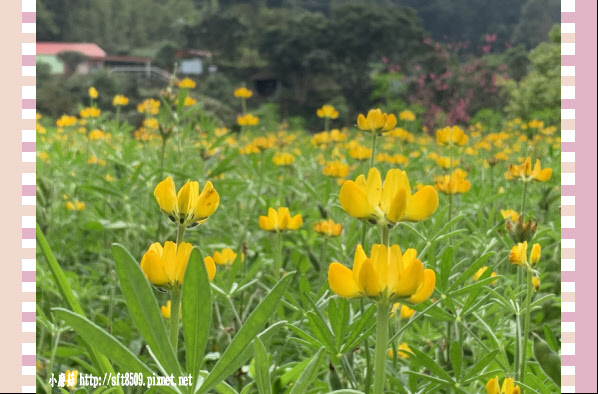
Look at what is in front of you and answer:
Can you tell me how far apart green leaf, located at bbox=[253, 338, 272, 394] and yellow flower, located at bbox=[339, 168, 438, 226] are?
2.8 inches

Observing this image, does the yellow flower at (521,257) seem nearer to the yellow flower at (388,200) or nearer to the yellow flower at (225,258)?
the yellow flower at (388,200)

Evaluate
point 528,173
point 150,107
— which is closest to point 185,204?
point 528,173

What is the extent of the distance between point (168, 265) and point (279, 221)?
0.30 metres

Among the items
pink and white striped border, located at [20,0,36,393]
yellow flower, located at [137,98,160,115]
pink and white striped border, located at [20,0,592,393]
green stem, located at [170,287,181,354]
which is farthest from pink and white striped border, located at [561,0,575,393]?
yellow flower, located at [137,98,160,115]

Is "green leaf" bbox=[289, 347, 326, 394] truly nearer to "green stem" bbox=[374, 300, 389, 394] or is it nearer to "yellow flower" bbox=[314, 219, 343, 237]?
"green stem" bbox=[374, 300, 389, 394]

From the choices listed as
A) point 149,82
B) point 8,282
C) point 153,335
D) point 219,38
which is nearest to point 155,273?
point 153,335

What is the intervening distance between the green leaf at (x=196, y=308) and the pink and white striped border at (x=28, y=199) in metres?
0.27

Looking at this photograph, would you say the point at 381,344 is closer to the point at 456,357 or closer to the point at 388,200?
the point at 388,200

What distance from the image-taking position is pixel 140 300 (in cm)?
23

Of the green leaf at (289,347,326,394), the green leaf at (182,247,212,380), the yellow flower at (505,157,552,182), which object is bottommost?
the green leaf at (289,347,326,394)

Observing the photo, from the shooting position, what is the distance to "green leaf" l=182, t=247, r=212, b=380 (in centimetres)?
23

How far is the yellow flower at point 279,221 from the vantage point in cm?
58

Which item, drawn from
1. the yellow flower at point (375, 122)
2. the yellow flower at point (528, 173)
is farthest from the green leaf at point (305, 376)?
the yellow flower at point (528, 173)

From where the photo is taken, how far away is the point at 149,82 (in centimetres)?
428
